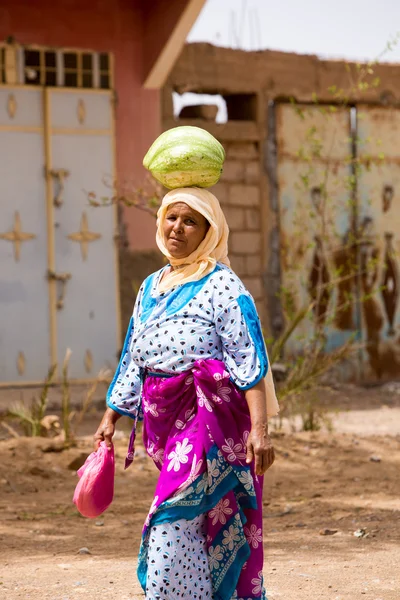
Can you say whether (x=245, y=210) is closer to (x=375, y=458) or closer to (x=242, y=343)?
(x=375, y=458)

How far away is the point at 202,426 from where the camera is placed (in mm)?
3002

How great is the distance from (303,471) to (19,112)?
3.90 meters

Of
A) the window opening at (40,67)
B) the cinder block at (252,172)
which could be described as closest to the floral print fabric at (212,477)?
the window opening at (40,67)

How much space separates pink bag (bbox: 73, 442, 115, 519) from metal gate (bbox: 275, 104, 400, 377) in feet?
22.2

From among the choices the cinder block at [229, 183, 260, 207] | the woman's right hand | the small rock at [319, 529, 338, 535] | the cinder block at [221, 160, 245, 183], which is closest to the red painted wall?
the cinder block at [221, 160, 245, 183]

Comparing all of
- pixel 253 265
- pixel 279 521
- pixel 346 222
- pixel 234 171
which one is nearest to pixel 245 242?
pixel 253 265

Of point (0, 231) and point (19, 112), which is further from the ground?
point (19, 112)

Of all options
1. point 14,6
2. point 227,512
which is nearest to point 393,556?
point 227,512

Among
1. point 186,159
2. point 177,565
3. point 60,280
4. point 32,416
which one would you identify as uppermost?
point 186,159

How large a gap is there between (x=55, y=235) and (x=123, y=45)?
1.76m

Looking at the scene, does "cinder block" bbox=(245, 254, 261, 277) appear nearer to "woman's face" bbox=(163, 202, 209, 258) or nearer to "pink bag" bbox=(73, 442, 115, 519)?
"woman's face" bbox=(163, 202, 209, 258)

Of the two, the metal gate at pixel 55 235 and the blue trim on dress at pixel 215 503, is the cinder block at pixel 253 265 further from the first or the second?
the blue trim on dress at pixel 215 503

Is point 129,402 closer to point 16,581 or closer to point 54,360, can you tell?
point 16,581

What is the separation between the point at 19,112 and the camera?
27.2 feet
